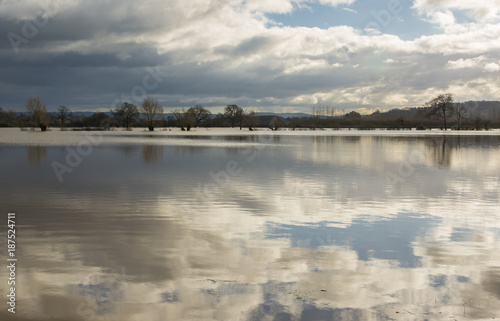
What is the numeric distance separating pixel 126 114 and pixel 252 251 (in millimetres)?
119353

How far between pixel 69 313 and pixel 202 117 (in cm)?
13796

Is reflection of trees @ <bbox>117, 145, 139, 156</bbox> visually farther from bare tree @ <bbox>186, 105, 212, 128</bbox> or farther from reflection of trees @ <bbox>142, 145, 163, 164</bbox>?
bare tree @ <bbox>186, 105, 212, 128</bbox>

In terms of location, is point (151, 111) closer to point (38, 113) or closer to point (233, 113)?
point (38, 113)

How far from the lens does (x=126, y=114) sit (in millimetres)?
120438

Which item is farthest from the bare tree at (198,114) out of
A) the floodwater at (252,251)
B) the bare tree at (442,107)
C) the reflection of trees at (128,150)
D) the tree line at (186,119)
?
the floodwater at (252,251)

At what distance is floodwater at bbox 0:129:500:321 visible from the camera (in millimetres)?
4969

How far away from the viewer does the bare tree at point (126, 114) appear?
118m

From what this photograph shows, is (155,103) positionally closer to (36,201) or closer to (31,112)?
(31,112)

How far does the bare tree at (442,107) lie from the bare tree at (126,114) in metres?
77.1

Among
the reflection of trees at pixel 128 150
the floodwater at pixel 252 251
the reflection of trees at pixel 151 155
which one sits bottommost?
the floodwater at pixel 252 251

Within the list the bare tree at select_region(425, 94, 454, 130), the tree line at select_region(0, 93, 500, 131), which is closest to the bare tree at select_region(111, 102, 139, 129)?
the tree line at select_region(0, 93, 500, 131)

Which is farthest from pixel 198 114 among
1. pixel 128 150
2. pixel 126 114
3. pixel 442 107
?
pixel 128 150

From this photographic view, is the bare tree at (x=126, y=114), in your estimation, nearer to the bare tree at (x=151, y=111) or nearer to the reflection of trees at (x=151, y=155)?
the bare tree at (x=151, y=111)

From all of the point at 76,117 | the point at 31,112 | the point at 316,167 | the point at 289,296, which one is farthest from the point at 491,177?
the point at 76,117
